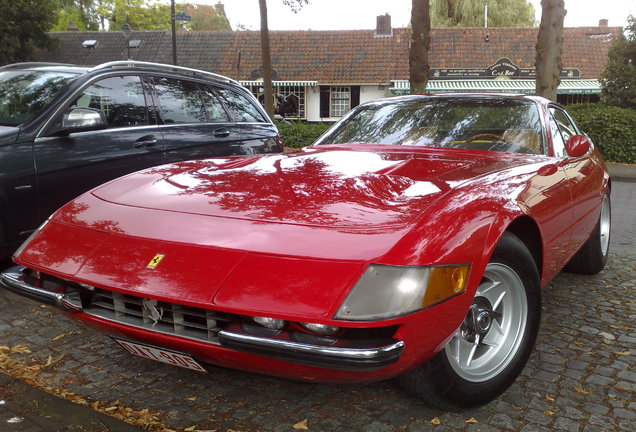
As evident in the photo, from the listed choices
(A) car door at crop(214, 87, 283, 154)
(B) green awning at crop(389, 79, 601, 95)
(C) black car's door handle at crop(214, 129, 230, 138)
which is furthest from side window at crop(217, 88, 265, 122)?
(B) green awning at crop(389, 79, 601, 95)

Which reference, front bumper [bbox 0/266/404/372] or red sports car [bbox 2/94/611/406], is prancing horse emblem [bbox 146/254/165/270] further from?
front bumper [bbox 0/266/404/372]

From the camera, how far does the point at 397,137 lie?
3.73 meters

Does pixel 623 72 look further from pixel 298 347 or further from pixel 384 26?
pixel 298 347

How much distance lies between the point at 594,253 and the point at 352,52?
27547mm

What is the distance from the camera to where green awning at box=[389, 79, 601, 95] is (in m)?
28.0

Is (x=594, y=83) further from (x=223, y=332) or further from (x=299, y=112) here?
(x=223, y=332)

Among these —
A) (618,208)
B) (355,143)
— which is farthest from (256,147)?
(618,208)

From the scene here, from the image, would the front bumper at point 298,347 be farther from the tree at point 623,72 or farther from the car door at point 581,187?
the tree at point 623,72

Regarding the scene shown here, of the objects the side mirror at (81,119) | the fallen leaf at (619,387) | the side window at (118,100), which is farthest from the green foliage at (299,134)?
the fallen leaf at (619,387)

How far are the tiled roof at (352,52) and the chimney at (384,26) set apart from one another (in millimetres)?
294

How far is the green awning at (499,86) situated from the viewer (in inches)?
1104

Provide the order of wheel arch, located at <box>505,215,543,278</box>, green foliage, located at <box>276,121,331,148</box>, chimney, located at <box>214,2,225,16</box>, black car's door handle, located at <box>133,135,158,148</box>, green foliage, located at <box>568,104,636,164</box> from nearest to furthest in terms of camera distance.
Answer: wheel arch, located at <box>505,215,543,278</box>, black car's door handle, located at <box>133,135,158,148</box>, green foliage, located at <box>568,104,636,164</box>, green foliage, located at <box>276,121,331,148</box>, chimney, located at <box>214,2,225,16</box>

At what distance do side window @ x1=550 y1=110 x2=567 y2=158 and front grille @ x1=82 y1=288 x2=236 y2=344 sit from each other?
2.46m

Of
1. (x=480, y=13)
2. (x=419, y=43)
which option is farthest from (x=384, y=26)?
(x=419, y=43)
